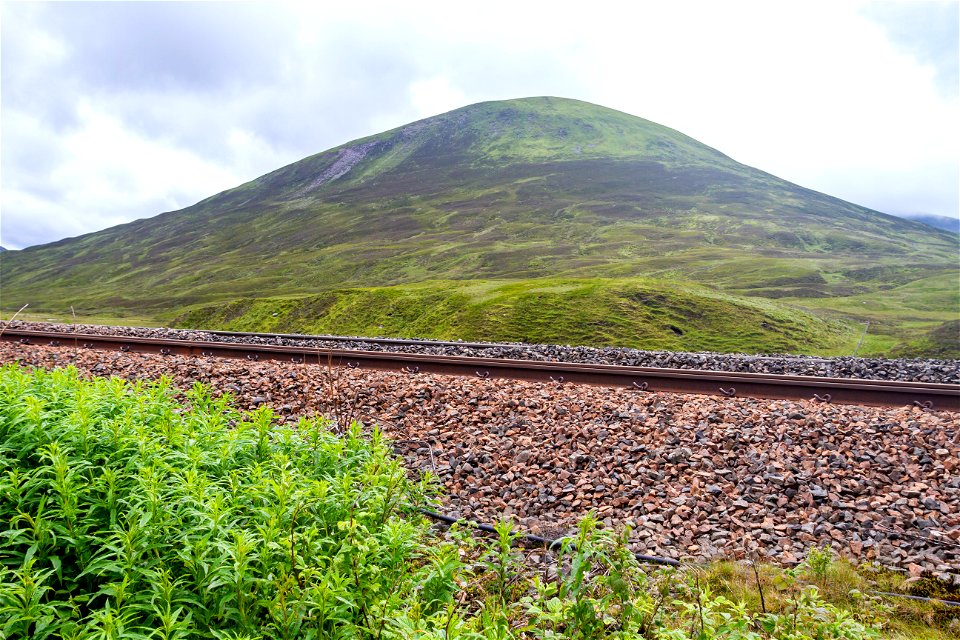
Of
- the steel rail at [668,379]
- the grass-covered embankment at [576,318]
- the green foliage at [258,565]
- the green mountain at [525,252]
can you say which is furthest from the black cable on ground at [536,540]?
the green mountain at [525,252]

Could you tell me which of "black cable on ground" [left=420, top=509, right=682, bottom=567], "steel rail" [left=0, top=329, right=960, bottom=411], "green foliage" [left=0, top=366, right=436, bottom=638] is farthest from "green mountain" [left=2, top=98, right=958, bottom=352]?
"green foliage" [left=0, top=366, right=436, bottom=638]

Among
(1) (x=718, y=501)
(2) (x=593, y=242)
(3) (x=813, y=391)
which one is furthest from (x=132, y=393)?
(2) (x=593, y=242)

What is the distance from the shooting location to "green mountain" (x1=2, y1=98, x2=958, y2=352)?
32188 mm

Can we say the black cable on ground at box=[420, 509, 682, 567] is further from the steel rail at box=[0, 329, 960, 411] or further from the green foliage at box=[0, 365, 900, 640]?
the steel rail at box=[0, 329, 960, 411]

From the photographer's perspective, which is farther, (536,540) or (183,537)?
(536,540)

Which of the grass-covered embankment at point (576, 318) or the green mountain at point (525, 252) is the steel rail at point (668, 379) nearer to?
the grass-covered embankment at point (576, 318)

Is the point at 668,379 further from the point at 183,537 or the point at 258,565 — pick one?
the point at 183,537

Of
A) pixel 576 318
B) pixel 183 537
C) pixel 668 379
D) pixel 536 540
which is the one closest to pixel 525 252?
pixel 576 318

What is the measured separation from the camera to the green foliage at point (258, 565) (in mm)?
3604

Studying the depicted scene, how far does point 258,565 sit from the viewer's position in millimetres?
4250

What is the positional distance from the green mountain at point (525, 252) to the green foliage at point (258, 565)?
20.2m

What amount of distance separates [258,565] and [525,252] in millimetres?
86403

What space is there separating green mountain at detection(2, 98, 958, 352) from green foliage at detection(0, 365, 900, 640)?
2019 centimetres

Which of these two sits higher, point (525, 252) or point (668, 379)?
point (525, 252)
